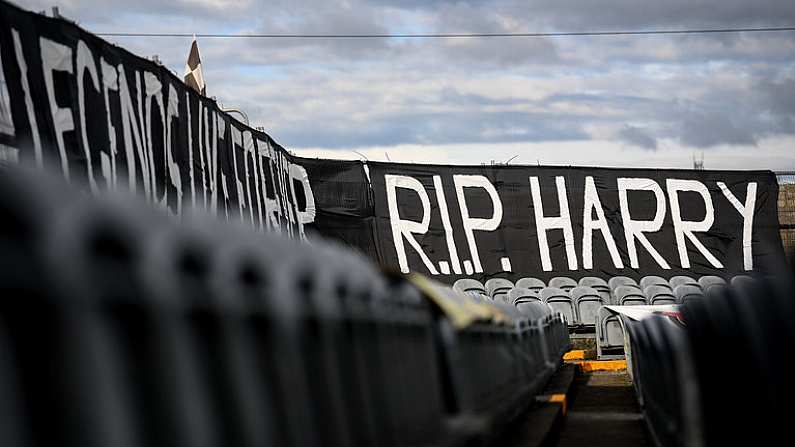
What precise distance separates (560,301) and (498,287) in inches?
67.9

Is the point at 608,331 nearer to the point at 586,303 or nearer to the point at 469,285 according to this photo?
the point at 586,303

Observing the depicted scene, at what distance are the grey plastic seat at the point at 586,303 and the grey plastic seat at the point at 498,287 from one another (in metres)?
1.45

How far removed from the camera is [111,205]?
1.69 metres

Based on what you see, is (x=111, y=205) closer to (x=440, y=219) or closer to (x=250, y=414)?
(x=250, y=414)

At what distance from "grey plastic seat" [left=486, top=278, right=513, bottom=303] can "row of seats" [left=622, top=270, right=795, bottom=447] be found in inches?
675

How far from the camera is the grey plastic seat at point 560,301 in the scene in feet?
65.8

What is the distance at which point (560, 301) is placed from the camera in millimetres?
20328

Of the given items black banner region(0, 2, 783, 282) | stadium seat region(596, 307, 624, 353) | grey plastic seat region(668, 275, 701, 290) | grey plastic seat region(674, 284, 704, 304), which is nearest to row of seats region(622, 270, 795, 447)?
black banner region(0, 2, 783, 282)

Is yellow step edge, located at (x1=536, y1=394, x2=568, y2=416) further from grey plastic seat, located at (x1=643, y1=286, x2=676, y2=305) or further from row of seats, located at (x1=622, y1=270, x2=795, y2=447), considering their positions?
grey plastic seat, located at (x1=643, y1=286, x2=676, y2=305)

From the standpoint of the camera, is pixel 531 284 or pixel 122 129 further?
pixel 531 284

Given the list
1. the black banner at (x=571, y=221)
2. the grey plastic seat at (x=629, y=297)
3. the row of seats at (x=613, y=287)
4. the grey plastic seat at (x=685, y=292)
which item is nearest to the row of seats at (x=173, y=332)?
the grey plastic seat at (x=685, y=292)

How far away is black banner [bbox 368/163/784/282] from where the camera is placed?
22.1m

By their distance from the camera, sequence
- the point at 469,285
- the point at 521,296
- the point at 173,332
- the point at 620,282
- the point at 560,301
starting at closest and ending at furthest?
the point at 173,332 < the point at 521,296 < the point at 560,301 < the point at 469,285 < the point at 620,282

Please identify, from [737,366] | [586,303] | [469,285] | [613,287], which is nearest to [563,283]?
[613,287]
